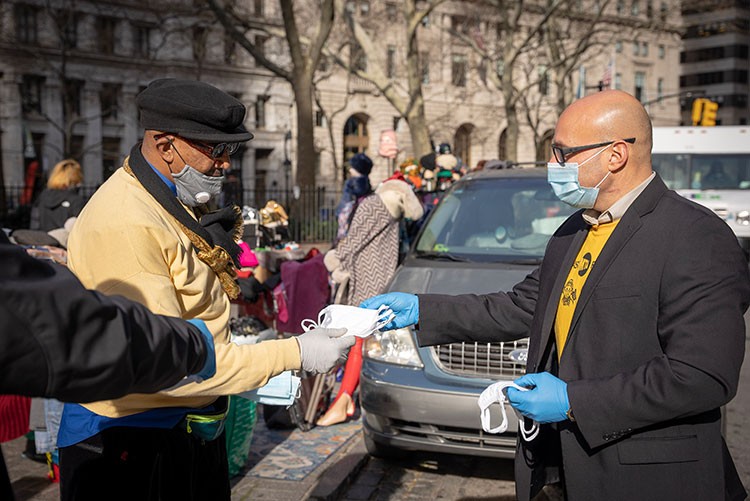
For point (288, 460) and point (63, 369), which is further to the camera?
point (288, 460)

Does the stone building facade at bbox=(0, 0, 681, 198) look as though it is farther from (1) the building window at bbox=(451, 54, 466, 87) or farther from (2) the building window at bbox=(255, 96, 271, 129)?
(1) the building window at bbox=(451, 54, 466, 87)

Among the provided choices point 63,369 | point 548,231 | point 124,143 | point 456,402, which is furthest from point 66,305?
point 124,143

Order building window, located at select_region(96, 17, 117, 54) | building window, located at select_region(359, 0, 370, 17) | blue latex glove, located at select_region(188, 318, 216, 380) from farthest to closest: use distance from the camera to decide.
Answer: building window, located at select_region(96, 17, 117, 54) < building window, located at select_region(359, 0, 370, 17) < blue latex glove, located at select_region(188, 318, 216, 380)

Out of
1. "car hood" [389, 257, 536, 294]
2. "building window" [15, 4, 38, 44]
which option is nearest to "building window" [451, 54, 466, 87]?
"building window" [15, 4, 38, 44]

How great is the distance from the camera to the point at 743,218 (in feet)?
57.1

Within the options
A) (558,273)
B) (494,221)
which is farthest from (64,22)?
(558,273)

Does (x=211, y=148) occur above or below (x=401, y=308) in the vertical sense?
above

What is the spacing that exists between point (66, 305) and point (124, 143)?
5478 cm

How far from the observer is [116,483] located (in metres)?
2.53

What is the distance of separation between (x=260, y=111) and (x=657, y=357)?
183ft

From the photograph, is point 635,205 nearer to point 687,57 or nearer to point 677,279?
point 677,279

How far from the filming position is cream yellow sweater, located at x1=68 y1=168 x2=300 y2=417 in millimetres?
2328

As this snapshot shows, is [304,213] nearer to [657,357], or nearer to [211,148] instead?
[211,148]

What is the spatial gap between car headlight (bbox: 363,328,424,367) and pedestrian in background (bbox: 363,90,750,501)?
A: 214 centimetres
